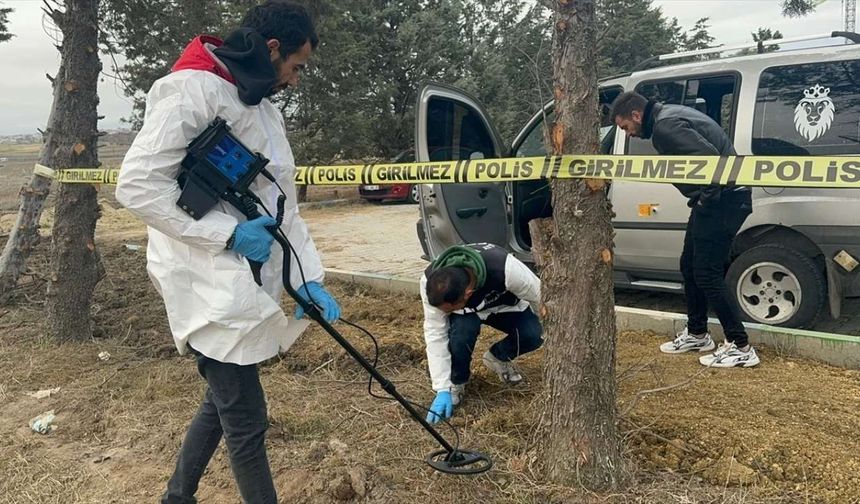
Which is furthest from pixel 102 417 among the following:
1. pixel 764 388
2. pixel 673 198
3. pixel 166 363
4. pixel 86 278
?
pixel 673 198

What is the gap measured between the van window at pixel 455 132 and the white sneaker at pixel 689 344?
7.98 ft

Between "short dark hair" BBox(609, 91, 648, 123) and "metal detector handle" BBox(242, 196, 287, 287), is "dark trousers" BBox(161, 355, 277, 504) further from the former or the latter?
"short dark hair" BBox(609, 91, 648, 123)

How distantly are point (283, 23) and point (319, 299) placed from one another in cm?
101

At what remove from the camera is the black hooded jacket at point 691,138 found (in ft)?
12.3

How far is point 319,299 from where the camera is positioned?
2.50 m

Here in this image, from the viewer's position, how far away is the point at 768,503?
237 cm

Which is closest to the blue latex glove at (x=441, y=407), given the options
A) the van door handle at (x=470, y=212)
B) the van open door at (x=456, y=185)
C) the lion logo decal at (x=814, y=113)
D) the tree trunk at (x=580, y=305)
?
the tree trunk at (x=580, y=305)

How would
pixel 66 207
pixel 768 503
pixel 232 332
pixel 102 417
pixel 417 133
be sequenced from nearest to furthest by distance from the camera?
pixel 232 332
pixel 768 503
pixel 102 417
pixel 66 207
pixel 417 133

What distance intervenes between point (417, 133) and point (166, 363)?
2591 mm

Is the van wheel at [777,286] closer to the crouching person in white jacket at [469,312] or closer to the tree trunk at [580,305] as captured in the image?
the crouching person in white jacket at [469,312]

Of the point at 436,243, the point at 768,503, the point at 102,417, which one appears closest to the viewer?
the point at 768,503

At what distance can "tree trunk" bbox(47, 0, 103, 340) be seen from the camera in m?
4.87

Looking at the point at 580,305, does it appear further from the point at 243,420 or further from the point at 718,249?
the point at 718,249

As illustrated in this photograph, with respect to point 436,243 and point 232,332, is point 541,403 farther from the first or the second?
point 436,243
